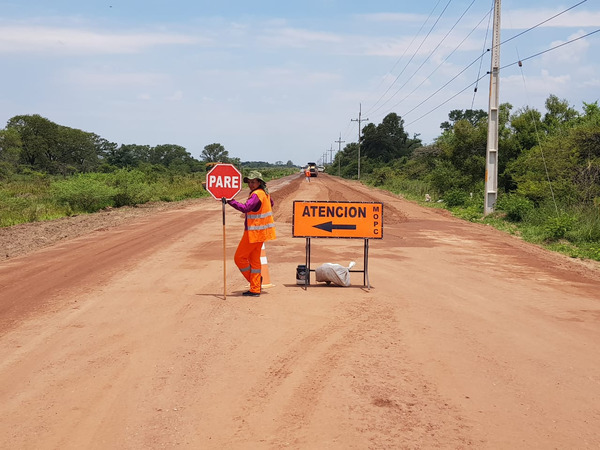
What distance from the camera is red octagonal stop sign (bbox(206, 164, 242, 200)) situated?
877 cm

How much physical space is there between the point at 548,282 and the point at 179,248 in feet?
28.9

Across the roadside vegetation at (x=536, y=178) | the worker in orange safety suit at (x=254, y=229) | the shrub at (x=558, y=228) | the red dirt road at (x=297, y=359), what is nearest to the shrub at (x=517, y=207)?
the roadside vegetation at (x=536, y=178)

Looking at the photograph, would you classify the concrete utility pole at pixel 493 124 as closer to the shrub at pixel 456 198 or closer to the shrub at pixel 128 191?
the shrub at pixel 456 198

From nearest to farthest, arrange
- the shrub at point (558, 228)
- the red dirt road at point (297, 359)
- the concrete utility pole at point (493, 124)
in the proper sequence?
the red dirt road at point (297, 359)
the shrub at point (558, 228)
the concrete utility pole at point (493, 124)

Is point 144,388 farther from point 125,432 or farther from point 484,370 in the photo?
point 484,370

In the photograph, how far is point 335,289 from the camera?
9867 millimetres

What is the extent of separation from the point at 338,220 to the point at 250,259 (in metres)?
1.84

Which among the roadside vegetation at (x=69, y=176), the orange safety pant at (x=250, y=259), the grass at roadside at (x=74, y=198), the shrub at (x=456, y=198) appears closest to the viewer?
the orange safety pant at (x=250, y=259)

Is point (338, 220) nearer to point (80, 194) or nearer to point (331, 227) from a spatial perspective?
point (331, 227)

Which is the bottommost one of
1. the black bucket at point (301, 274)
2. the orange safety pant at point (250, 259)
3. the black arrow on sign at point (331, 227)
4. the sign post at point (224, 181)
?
the black bucket at point (301, 274)

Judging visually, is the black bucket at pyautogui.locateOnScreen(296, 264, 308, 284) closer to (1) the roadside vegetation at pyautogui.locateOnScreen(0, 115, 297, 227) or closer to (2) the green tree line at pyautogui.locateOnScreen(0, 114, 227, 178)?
(1) the roadside vegetation at pyautogui.locateOnScreen(0, 115, 297, 227)

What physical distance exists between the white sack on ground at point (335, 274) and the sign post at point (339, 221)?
29 centimetres

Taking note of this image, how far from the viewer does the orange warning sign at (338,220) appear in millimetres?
9922

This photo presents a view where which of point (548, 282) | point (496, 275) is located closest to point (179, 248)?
point (496, 275)
